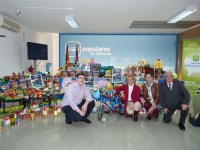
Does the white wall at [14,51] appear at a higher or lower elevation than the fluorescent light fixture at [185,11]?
lower

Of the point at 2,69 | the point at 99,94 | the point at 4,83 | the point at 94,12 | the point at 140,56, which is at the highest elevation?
the point at 94,12

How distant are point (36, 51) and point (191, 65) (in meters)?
5.03

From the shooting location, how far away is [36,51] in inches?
220

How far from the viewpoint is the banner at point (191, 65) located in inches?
210

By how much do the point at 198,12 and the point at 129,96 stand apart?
257 centimetres

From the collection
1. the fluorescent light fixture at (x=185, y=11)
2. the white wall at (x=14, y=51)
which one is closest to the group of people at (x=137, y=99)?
the fluorescent light fixture at (x=185, y=11)

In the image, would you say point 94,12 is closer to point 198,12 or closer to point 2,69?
point 198,12

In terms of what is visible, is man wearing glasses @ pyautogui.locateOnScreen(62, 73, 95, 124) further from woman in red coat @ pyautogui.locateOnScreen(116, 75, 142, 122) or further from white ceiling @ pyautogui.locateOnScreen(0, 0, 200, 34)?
white ceiling @ pyautogui.locateOnScreen(0, 0, 200, 34)

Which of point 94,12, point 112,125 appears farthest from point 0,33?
point 112,125

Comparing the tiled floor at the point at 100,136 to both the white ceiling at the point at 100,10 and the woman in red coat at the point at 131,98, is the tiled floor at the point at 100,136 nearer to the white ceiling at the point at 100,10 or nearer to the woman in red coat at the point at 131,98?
the woman in red coat at the point at 131,98

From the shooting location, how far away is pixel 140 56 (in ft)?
22.3

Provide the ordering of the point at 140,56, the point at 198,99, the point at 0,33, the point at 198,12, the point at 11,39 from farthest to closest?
the point at 140,56, the point at 11,39, the point at 0,33, the point at 198,12, the point at 198,99

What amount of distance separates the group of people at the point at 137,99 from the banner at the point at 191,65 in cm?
201

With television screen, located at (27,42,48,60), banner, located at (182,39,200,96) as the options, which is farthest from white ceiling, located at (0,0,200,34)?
banner, located at (182,39,200,96)
